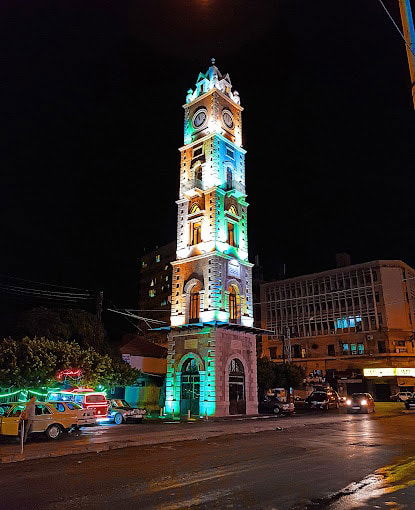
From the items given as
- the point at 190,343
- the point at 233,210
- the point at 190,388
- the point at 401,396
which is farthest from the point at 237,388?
the point at 401,396

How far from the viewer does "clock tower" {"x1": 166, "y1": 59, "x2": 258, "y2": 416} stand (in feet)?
114

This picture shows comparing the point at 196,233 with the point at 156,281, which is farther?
the point at 156,281

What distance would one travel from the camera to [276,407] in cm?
3738

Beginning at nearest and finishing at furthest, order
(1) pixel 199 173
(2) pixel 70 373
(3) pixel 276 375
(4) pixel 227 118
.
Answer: (2) pixel 70 373, (1) pixel 199 173, (4) pixel 227 118, (3) pixel 276 375

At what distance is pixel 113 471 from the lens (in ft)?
35.4

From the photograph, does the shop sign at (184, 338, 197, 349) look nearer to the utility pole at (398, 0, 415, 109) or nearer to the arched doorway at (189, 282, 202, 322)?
the arched doorway at (189, 282, 202, 322)

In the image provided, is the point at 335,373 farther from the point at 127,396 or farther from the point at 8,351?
the point at 8,351

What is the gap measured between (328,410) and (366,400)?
6897 millimetres

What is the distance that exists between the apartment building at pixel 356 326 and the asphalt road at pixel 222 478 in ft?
150

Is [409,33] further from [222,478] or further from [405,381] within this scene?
[405,381]

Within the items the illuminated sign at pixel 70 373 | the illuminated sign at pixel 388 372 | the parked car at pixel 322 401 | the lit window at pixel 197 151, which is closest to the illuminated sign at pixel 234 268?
the lit window at pixel 197 151

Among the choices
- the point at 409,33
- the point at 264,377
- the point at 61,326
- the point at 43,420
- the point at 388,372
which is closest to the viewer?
the point at 409,33

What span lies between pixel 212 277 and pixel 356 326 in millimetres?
33556

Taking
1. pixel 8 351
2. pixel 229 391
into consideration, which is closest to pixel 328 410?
pixel 229 391
